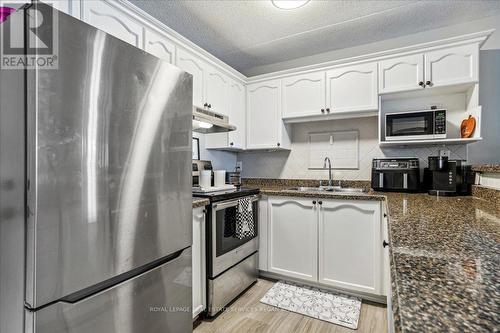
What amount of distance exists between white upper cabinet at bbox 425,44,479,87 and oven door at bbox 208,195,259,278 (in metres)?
1.86

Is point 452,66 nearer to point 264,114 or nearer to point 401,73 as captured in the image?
point 401,73

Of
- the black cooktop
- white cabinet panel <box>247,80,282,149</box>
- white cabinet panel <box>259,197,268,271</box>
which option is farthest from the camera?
white cabinet panel <box>247,80,282,149</box>

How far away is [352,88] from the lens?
7.86ft

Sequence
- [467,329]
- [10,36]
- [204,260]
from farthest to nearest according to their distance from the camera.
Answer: [204,260]
[10,36]
[467,329]

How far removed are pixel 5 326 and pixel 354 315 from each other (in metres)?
1.96

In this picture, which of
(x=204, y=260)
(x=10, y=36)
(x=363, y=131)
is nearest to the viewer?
(x=10, y=36)

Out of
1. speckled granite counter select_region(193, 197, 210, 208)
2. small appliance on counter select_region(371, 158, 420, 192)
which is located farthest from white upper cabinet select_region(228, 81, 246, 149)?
small appliance on counter select_region(371, 158, 420, 192)

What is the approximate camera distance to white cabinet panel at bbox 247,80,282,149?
2.77 m

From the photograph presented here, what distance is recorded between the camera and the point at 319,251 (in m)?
2.19

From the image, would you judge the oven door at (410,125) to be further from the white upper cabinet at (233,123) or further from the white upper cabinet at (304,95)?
the white upper cabinet at (233,123)

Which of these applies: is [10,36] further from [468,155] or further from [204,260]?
[468,155]

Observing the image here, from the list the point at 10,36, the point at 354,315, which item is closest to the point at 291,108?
the point at 354,315

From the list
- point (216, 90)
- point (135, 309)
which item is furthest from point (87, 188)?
point (216, 90)

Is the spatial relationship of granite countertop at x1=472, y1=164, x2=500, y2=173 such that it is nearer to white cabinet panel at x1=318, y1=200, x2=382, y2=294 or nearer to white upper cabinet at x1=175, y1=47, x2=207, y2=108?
white cabinet panel at x1=318, y1=200, x2=382, y2=294
